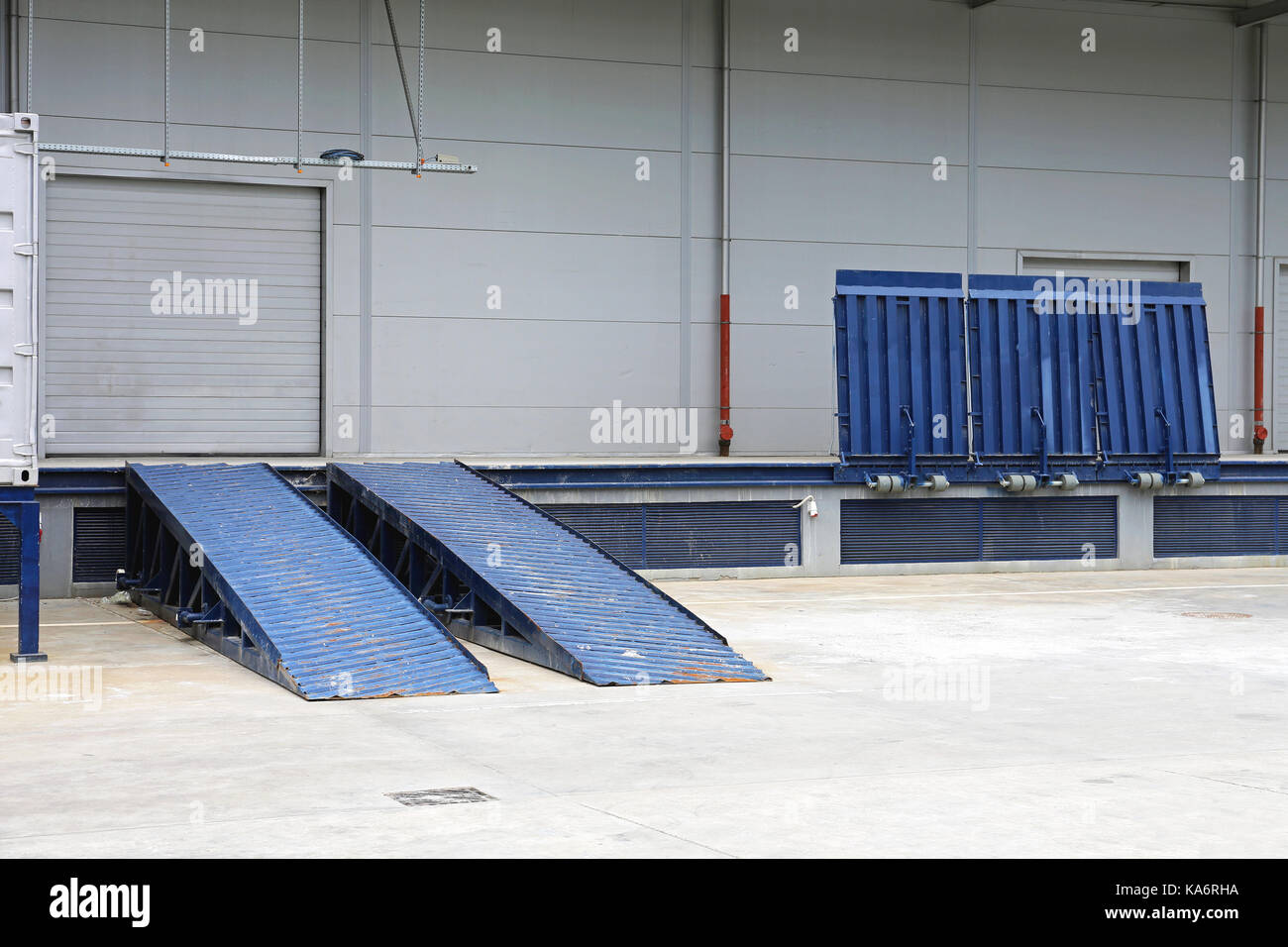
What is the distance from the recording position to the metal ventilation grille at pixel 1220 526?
17.6m

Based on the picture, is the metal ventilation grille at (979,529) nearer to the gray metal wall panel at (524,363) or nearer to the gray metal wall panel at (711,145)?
the gray metal wall panel at (711,145)

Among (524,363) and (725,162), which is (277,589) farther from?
(725,162)

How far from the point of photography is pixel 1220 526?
58.3ft

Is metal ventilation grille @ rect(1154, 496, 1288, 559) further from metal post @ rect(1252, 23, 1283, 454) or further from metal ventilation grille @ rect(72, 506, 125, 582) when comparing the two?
metal ventilation grille @ rect(72, 506, 125, 582)

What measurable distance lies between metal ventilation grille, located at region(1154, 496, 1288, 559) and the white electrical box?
12.5 meters

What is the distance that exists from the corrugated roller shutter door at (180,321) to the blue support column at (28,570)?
21.4 ft

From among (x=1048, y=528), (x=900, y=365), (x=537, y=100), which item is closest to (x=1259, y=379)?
(x=1048, y=528)

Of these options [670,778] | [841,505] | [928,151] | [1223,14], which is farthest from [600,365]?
[670,778]

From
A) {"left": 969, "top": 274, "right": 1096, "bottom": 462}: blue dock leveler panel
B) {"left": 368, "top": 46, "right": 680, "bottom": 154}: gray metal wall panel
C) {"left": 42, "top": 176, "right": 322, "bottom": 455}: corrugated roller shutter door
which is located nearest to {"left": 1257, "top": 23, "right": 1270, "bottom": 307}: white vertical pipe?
{"left": 969, "top": 274, "right": 1096, "bottom": 462}: blue dock leveler panel

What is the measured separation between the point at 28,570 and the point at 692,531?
7390 millimetres

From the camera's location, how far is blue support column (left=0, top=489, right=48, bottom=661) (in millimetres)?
9828

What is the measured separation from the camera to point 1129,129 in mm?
20219

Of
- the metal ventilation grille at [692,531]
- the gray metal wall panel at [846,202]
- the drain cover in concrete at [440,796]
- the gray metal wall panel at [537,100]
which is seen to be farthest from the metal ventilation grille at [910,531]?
the drain cover in concrete at [440,796]

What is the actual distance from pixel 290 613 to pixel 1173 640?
6.47 m
